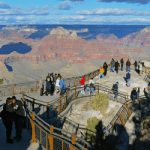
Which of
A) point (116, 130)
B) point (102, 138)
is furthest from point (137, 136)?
point (102, 138)

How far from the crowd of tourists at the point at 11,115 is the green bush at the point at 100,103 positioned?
17.6 m

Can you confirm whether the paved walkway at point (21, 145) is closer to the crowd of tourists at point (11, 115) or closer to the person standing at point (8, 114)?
the crowd of tourists at point (11, 115)

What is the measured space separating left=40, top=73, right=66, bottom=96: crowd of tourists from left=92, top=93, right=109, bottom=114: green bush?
9.42 ft

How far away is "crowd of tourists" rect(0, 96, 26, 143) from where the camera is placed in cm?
1526

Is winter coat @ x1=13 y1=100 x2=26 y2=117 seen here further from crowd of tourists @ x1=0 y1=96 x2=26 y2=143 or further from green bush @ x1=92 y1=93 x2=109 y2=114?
green bush @ x1=92 y1=93 x2=109 y2=114

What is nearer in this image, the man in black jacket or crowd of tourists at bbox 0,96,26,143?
crowd of tourists at bbox 0,96,26,143

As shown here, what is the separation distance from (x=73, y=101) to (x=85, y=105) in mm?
1489

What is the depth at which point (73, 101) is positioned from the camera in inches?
1266

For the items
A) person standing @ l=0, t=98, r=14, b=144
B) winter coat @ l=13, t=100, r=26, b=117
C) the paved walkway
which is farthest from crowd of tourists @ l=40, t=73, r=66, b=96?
person standing @ l=0, t=98, r=14, b=144

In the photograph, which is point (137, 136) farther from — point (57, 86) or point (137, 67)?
point (137, 67)

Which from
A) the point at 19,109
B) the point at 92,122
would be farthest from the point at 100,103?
the point at 19,109

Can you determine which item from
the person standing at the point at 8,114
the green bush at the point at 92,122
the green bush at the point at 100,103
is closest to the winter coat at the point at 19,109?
the person standing at the point at 8,114

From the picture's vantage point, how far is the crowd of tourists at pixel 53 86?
30969 mm

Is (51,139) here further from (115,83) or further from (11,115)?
(115,83)
